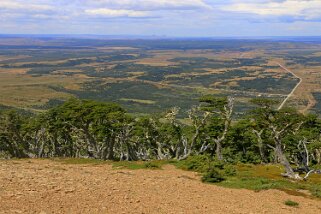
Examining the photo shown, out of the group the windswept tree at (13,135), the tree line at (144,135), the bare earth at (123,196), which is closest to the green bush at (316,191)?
the bare earth at (123,196)

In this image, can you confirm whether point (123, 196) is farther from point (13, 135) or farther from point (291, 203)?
point (13, 135)

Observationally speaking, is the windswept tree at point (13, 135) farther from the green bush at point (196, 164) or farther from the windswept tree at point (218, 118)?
the green bush at point (196, 164)

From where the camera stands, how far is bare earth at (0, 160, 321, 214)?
1898cm

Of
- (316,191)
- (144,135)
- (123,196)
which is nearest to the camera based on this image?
(123,196)

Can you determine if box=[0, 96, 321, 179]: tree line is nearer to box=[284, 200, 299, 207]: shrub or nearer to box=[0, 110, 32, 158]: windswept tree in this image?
box=[0, 110, 32, 158]: windswept tree

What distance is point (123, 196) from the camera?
21.1m

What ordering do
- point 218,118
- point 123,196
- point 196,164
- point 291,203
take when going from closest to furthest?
point 123,196 → point 291,203 → point 196,164 → point 218,118

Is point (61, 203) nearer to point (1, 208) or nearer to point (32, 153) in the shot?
point (1, 208)

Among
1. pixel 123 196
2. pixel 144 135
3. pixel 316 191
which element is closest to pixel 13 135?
pixel 144 135

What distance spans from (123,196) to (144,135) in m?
26.2

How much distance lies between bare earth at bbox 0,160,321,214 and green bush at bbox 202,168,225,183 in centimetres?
145

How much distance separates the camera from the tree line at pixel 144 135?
43719mm

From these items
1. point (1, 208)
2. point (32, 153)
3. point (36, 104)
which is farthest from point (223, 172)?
point (36, 104)

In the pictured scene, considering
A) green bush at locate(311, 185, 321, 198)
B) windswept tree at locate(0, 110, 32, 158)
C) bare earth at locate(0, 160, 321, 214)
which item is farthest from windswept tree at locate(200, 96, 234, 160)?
windswept tree at locate(0, 110, 32, 158)
